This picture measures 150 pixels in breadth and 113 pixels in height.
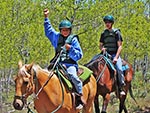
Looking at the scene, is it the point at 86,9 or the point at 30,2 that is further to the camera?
the point at 30,2

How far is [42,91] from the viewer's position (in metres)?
4.89

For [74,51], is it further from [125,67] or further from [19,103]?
[125,67]

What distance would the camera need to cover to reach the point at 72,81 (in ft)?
17.9

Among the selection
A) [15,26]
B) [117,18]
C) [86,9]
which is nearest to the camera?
[86,9]

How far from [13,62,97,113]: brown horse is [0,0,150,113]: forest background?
9552mm

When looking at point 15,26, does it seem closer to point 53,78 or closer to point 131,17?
point 131,17

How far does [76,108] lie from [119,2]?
47.2 ft

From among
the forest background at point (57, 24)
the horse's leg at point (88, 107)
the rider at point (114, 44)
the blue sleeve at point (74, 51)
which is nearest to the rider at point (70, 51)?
the blue sleeve at point (74, 51)

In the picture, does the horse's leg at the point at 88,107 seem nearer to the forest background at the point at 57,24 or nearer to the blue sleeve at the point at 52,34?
the blue sleeve at the point at 52,34

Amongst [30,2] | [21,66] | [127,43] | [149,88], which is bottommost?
[149,88]

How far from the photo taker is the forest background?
665 inches

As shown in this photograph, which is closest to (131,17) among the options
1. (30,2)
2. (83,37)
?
(83,37)

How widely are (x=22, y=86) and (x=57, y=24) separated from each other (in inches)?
525

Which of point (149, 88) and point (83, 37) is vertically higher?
Result: point (83, 37)
